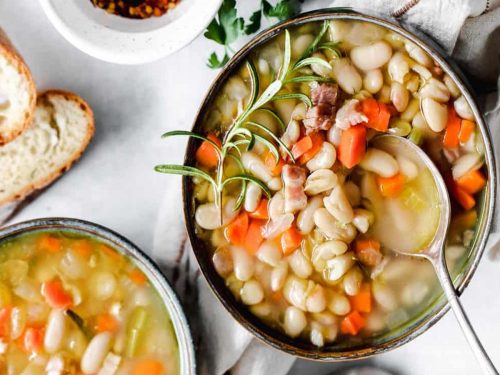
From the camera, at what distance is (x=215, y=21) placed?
7.27 feet

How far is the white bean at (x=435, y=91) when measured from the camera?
1981 millimetres

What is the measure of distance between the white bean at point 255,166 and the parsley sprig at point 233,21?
1.19 ft

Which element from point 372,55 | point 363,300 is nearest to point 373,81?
point 372,55

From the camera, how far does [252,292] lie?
2.14 metres

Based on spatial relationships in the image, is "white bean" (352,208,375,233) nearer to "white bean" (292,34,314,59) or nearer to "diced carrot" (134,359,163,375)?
"white bean" (292,34,314,59)

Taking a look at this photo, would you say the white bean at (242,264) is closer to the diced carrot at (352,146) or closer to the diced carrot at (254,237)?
the diced carrot at (254,237)

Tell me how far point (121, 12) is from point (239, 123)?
1.84ft

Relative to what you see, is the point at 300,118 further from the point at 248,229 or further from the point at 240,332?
the point at 240,332

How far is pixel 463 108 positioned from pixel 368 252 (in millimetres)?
460

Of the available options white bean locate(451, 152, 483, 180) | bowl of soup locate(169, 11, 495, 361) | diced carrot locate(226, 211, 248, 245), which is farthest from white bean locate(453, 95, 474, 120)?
diced carrot locate(226, 211, 248, 245)

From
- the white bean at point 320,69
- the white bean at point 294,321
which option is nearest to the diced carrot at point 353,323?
the white bean at point 294,321

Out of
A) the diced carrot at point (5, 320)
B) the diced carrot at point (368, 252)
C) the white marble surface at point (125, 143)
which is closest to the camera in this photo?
the diced carrot at point (368, 252)

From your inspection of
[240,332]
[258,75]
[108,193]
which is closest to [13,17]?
[108,193]

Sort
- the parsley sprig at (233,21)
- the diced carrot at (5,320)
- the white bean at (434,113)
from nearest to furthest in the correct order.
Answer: the white bean at (434,113)
the parsley sprig at (233,21)
the diced carrot at (5,320)
